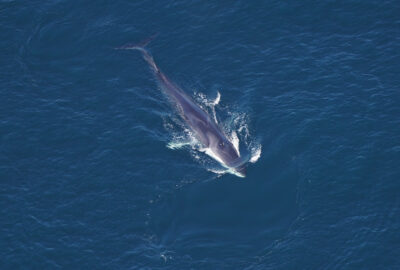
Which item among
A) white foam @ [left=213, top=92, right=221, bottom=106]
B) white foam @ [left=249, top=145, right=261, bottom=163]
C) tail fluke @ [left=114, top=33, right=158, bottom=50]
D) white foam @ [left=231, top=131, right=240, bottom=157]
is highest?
tail fluke @ [left=114, top=33, right=158, bottom=50]

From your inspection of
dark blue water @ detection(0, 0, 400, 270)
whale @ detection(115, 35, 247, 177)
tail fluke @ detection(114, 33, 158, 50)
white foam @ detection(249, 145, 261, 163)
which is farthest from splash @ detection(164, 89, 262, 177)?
tail fluke @ detection(114, 33, 158, 50)

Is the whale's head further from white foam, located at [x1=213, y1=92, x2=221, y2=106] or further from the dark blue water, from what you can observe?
white foam, located at [x1=213, y1=92, x2=221, y2=106]

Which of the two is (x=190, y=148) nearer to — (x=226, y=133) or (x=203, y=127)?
(x=203, y=127)

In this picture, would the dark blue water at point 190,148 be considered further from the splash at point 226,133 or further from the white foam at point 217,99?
the white foam at point 217,99

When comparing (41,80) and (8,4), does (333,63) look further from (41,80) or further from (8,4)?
(8,4)

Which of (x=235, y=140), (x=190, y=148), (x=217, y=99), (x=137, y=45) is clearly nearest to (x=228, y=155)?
(x=235, y=140)

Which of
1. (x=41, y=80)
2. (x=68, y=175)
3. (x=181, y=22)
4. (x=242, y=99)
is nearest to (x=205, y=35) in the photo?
(x=181, y=22)
